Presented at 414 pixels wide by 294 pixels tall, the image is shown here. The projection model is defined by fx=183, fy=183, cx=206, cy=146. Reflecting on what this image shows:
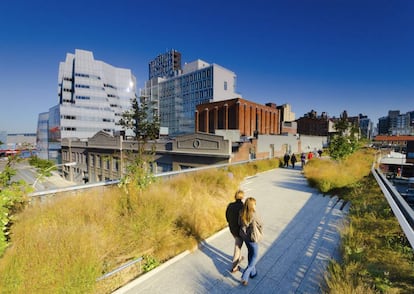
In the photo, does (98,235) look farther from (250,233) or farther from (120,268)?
(250,233)

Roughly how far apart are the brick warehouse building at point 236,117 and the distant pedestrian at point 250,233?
36.9 meters

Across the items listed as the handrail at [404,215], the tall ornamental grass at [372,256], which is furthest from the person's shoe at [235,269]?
the handrail at [404,215]

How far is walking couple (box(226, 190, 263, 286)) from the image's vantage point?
3.12 meters

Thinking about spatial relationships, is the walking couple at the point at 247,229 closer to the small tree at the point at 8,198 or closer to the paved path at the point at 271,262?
the paved path at the point at 271,262

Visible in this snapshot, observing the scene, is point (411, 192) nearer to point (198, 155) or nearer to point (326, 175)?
point (326, 175)

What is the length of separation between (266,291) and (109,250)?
108 inches

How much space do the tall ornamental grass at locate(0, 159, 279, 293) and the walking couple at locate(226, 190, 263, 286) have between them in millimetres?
1227

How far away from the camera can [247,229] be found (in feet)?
10.6

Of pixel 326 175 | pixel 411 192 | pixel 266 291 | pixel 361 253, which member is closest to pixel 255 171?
pixel 326 175

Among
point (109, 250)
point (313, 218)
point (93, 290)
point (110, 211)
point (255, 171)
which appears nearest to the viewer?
point (93, 290)

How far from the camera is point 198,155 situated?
19.5 metres

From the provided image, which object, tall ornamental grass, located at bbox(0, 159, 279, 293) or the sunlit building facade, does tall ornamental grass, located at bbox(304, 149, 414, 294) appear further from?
the sunlit building facade

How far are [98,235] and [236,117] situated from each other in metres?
40.4

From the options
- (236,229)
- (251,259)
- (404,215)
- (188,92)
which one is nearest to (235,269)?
(251,259)
